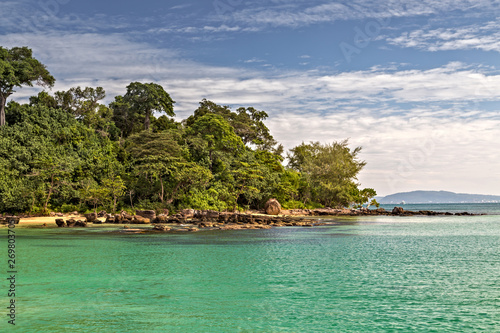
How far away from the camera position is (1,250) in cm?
2130

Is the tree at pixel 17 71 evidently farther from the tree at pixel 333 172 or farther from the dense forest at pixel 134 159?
the tree at pixel 333 172

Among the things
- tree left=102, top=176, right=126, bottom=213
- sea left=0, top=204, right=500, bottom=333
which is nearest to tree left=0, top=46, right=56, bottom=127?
tree left=102, top=176, right=126, bottom=213

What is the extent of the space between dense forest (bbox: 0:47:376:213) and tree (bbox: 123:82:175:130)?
0.15 meters

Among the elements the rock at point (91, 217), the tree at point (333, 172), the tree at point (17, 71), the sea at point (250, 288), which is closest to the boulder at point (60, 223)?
the rock at point (91, 217)

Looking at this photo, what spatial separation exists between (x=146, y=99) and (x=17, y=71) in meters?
17.0

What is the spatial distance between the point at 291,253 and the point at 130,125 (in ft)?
166

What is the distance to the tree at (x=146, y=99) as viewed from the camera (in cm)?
6100

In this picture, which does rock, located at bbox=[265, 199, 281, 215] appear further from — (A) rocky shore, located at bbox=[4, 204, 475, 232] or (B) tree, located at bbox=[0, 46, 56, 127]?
(B) tree, located at bbox=[0, 46, 56, 127]

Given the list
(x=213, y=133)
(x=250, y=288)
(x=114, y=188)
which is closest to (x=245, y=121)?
(x=213, y=133)

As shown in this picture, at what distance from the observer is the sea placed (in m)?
9.83

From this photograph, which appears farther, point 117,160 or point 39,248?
point 117,160

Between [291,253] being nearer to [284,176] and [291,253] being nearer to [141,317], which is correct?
[141,317]

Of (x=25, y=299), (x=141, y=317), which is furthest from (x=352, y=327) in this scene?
(x=25, y=299)

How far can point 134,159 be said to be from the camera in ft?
173
